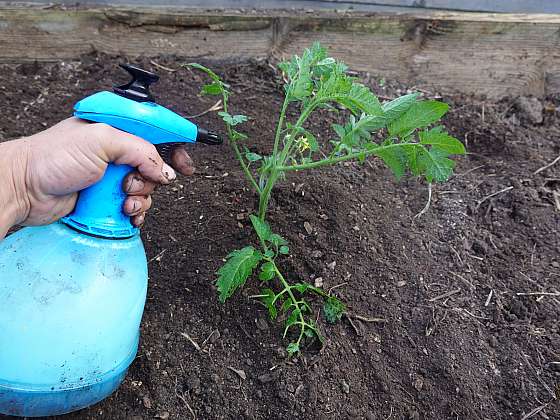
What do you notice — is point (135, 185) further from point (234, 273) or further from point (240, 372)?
point (240, 372)

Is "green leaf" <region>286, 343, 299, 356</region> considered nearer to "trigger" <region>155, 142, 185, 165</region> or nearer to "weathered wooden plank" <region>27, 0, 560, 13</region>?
"trigger" <region>155, 142, 185, 165</region>

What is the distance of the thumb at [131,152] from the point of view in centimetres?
118

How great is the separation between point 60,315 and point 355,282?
31.9 inches

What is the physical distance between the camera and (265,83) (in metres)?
2.28

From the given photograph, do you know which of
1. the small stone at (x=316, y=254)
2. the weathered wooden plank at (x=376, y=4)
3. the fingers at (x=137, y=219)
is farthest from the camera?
the weathered wooden plank at (x=376, y=4)

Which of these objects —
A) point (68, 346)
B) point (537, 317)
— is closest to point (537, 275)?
point (537, 317)

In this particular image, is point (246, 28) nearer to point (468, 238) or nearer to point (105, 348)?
point (468, 238)

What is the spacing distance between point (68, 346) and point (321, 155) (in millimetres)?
1093

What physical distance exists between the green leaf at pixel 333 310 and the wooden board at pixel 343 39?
119cm

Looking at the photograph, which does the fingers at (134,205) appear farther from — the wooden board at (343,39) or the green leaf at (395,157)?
the wooden board at (343,39)

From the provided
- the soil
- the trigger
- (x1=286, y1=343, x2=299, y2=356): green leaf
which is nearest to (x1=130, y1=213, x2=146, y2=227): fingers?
the trigger

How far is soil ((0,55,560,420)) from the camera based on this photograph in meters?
1.45

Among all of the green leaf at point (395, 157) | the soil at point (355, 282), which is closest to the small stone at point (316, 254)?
the soil at point (355, 282)

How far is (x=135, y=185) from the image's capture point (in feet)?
4.10
